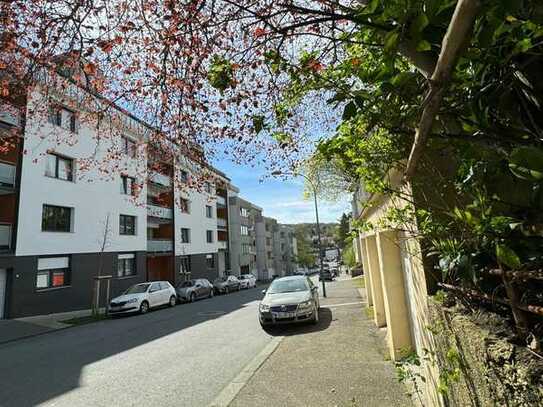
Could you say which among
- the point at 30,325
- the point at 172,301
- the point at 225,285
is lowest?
the point at 30,325

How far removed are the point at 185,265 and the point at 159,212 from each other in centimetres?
681

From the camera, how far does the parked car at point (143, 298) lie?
18.3 m

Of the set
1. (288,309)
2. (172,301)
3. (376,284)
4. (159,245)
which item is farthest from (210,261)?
(376,284)

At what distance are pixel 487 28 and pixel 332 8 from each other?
228 centimetres

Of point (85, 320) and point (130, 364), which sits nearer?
point (130, 364)

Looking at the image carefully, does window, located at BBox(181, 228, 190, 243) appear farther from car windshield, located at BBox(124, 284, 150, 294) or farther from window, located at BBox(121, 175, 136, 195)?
car windshield, located at BBox(124, 284, 150, 294)

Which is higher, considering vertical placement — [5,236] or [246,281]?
[5,236]

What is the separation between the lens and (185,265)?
35.1 m

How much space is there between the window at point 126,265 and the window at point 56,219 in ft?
15.8

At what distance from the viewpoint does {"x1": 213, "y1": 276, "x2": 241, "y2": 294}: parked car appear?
32.5 m

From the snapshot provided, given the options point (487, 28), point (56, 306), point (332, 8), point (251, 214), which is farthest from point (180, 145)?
point (251, 214)

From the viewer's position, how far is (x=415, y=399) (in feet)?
15.8

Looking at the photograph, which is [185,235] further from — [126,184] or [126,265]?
[126,184]

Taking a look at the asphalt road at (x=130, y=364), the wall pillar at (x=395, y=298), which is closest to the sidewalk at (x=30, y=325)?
the asphalt road at (x=130, y=364)
